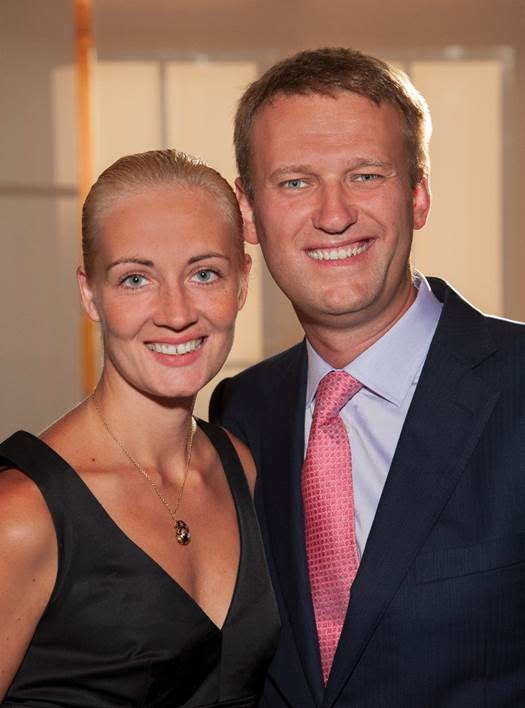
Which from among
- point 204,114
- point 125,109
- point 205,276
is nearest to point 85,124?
point 125,109

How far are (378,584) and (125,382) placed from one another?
55cm

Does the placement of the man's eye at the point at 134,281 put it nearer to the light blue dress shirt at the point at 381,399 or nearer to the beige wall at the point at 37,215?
the light blue dress shirt at the point at 381,399

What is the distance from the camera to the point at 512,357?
2.08 meters

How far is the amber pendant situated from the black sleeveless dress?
92 mm

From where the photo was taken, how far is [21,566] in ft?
5.75

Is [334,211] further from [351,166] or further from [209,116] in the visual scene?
[209,116]

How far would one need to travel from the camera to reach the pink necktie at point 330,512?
2080 mm

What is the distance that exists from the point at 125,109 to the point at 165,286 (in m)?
3.75

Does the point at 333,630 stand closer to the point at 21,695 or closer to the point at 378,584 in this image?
the point at 378,584

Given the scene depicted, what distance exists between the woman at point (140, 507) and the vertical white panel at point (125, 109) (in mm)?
3585

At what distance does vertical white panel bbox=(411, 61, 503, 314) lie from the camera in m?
5.50

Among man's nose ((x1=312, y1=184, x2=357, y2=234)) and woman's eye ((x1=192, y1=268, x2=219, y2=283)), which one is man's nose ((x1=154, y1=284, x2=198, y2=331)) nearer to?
woman's eye ((x1=192, y1=268, x2=219, y2=283))

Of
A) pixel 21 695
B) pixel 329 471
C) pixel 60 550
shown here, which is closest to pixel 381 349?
pixel 329 471

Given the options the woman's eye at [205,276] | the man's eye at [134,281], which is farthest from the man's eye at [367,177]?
the man's eye at [134,281]
